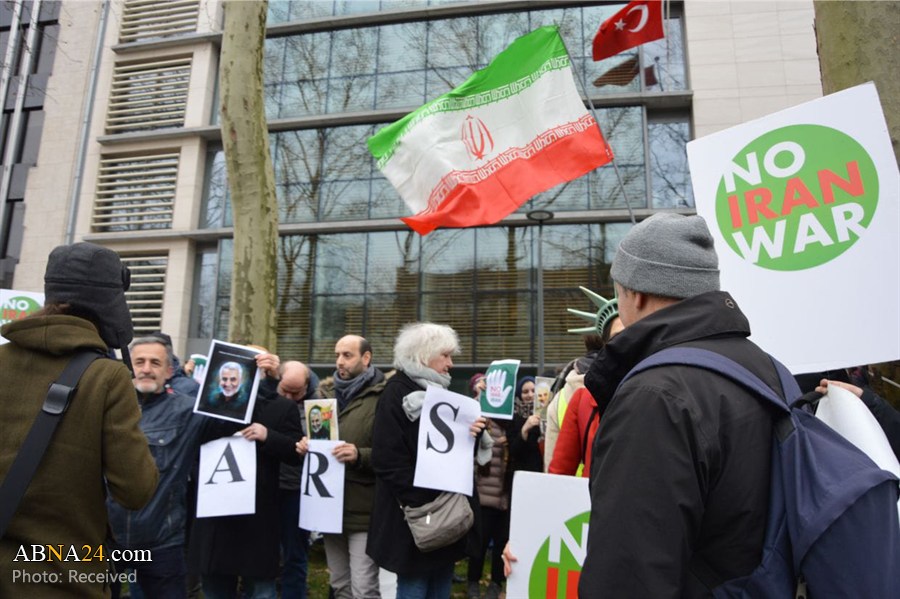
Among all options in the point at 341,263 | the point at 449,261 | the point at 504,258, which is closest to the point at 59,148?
the point at 341,263

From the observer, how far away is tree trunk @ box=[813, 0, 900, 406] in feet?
9.23

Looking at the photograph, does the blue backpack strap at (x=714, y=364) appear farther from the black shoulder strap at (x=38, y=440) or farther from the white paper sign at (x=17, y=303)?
the white paper sign at (x=17, y=303)

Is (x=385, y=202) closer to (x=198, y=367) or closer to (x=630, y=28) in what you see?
(x=630, y=28)

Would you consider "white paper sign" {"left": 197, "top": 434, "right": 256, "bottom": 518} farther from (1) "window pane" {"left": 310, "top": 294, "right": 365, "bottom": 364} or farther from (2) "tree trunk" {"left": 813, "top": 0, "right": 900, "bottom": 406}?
(1) "window pane" {"left": 310, "top": 294, "right": 365, "bottom": 364}

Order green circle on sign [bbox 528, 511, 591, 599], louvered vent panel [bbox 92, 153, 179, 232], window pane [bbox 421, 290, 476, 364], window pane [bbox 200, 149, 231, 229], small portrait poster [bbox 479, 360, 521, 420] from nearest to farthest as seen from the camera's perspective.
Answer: green circle on sign [bbox 528, 511, 591, 599]
small portrait poster [bbox 479, 360, 521, 420]
window pane [bbox 421, 290, 476, 364]
window pane [bbox 200, 149, 231, 229]
louvered vent panel [bbox 92, 153, 179, 232]

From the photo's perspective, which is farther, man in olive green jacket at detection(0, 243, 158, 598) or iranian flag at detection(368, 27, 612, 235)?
iranian flag at detection(368, 27, 612, 235)

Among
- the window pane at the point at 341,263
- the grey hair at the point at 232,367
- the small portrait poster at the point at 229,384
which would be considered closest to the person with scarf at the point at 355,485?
the small portrait poster at the point at 229,384

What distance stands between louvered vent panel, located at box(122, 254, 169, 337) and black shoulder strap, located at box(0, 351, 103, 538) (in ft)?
55.0

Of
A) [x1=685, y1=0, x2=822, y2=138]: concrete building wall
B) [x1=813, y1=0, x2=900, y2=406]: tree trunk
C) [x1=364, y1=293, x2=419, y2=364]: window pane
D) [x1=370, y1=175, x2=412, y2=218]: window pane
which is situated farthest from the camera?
[x1=370, y1=175, x2=412, y2=218]: window pane

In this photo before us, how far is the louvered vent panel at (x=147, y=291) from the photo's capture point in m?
17.5

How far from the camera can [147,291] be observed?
58.6ft

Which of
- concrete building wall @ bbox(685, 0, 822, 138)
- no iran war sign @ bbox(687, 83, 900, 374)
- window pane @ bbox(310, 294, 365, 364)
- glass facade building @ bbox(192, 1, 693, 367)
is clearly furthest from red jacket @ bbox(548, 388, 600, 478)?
concrete building wall @ bbox(685, 0, 822, 138)

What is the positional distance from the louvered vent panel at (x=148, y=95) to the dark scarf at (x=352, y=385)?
54.3 feet

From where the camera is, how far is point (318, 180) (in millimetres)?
16875
